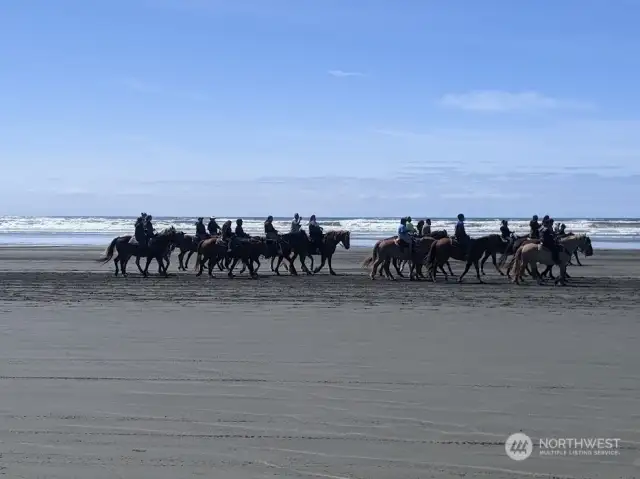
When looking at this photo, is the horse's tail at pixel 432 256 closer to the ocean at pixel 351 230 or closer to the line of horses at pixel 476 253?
the line of horses at pixel 476 253

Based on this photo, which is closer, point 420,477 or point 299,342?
point 420,477

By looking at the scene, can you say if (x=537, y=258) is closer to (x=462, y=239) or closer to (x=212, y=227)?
(x=462, y=239)

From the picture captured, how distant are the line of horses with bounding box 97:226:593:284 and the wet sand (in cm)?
537

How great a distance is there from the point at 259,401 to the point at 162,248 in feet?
56.8

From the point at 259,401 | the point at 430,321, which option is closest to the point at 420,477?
the point at 259,401

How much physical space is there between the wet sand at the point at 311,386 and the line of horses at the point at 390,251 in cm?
537

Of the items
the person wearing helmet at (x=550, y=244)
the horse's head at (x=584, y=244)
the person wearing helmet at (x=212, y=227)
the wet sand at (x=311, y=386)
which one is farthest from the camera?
the person wearing helmet at (x=212, y=227)

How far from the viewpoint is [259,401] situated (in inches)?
312

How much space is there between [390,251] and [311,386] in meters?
15.4

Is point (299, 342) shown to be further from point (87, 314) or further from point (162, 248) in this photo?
point (162, 248)

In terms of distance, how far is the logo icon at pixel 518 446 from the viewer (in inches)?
247

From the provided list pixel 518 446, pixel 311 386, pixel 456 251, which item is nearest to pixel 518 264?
pixel 456 251

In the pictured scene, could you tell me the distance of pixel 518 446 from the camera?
6.49 m

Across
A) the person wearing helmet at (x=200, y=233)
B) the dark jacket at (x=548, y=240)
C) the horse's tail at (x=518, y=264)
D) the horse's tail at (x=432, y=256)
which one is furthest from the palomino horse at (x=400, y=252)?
the person wearing helmet at (x=200, y=233)
